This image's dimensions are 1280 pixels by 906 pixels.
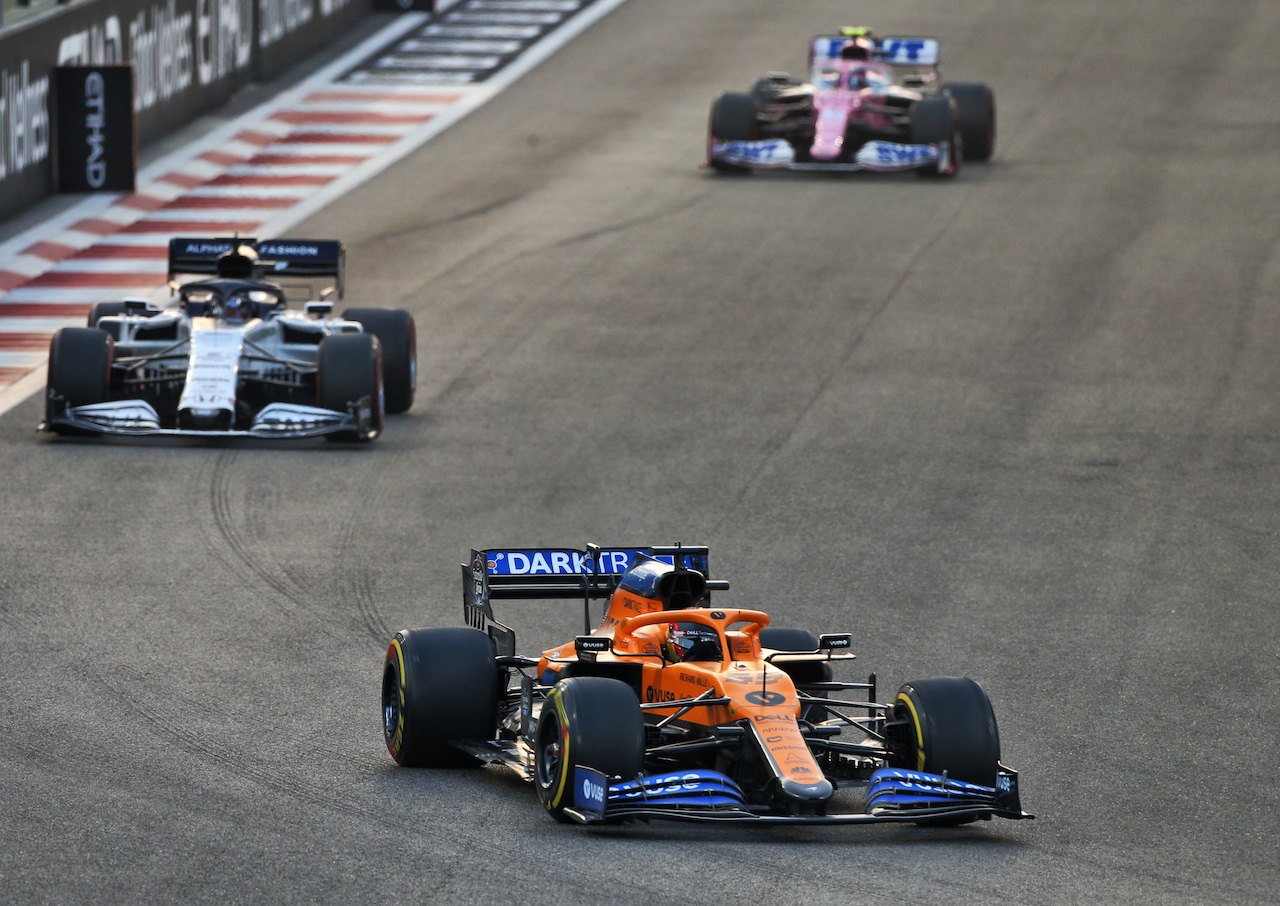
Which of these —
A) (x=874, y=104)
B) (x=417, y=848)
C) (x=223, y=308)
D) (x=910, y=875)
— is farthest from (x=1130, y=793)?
(x=874, y=104)

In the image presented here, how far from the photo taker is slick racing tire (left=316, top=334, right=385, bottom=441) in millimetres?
16844

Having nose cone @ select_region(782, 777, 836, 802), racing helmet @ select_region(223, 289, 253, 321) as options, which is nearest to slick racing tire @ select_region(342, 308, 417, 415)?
racing helmet @ select_region(223, 289, 253, 321)

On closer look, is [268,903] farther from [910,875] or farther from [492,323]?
[492,323]

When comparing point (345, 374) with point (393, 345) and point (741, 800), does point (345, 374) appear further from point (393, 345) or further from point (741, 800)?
point (741, 800)

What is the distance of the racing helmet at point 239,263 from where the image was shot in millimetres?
18062

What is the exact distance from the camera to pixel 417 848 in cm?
866

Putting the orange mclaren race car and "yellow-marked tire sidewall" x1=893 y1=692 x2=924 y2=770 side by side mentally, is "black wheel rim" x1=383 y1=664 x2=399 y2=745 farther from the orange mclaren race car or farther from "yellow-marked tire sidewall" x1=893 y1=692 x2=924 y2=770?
"yellow-marked tire sidewall" x1=893 y1=692 x2=924 y2=770

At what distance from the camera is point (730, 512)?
15.4m

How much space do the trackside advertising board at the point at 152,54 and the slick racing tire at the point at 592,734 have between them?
656 inches

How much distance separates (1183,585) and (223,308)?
826 cm

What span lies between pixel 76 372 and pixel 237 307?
5.09ft

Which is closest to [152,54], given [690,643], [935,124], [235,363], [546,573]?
[935,124]

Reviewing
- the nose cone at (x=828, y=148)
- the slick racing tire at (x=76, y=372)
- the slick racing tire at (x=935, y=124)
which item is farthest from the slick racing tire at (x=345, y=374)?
the slick racing tire at (x=935, y=124)

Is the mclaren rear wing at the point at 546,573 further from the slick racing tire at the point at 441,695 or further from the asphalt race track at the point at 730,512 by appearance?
the asphalt race track at the point at 730,512
